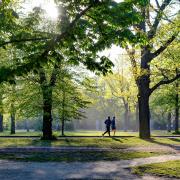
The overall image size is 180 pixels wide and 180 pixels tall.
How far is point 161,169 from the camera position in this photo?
14422mm

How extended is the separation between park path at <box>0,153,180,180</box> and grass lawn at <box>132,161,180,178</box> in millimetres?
444

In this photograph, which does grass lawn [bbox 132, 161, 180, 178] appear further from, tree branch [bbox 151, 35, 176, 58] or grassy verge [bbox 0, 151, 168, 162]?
tree branch [bbox 151, 35, 176, 58]

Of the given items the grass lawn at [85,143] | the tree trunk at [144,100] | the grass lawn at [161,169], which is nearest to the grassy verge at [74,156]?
the grass lawn at [161,169]

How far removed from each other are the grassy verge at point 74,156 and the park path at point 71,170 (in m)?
0.96

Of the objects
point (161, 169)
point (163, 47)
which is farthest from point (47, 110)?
point (161, 169)

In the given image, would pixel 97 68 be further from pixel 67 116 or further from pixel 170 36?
pixel 67 116

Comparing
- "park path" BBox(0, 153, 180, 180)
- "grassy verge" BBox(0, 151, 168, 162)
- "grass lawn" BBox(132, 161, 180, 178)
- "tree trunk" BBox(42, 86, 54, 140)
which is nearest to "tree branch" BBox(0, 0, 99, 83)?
"park path" BBox(0, 153, 180, 180)

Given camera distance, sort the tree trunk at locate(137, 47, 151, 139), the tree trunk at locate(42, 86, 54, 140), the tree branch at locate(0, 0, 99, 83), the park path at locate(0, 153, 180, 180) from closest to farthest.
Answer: the tree branch at locate(0, 0, 99, 83), the park path at locate(0, 153, 180, 180), the tree trunk at locate(42, 86, 54, 140), the tree trunk at locate(137, 47, 151, 139)

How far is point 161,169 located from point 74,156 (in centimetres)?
501

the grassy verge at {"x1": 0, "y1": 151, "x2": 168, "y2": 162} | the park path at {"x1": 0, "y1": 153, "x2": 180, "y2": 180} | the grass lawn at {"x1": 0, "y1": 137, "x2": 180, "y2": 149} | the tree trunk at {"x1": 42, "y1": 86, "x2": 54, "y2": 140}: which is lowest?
the park path at {"x1": 0, "y1": 153, "x2": 180, "y2": 180}

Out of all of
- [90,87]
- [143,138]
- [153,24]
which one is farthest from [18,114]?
[153,24]

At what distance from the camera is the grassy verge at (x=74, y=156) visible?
17.2 meters

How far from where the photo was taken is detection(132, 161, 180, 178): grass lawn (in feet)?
44.7

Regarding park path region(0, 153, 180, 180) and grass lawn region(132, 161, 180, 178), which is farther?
grass lawn region(132, 161, 180, 178)
